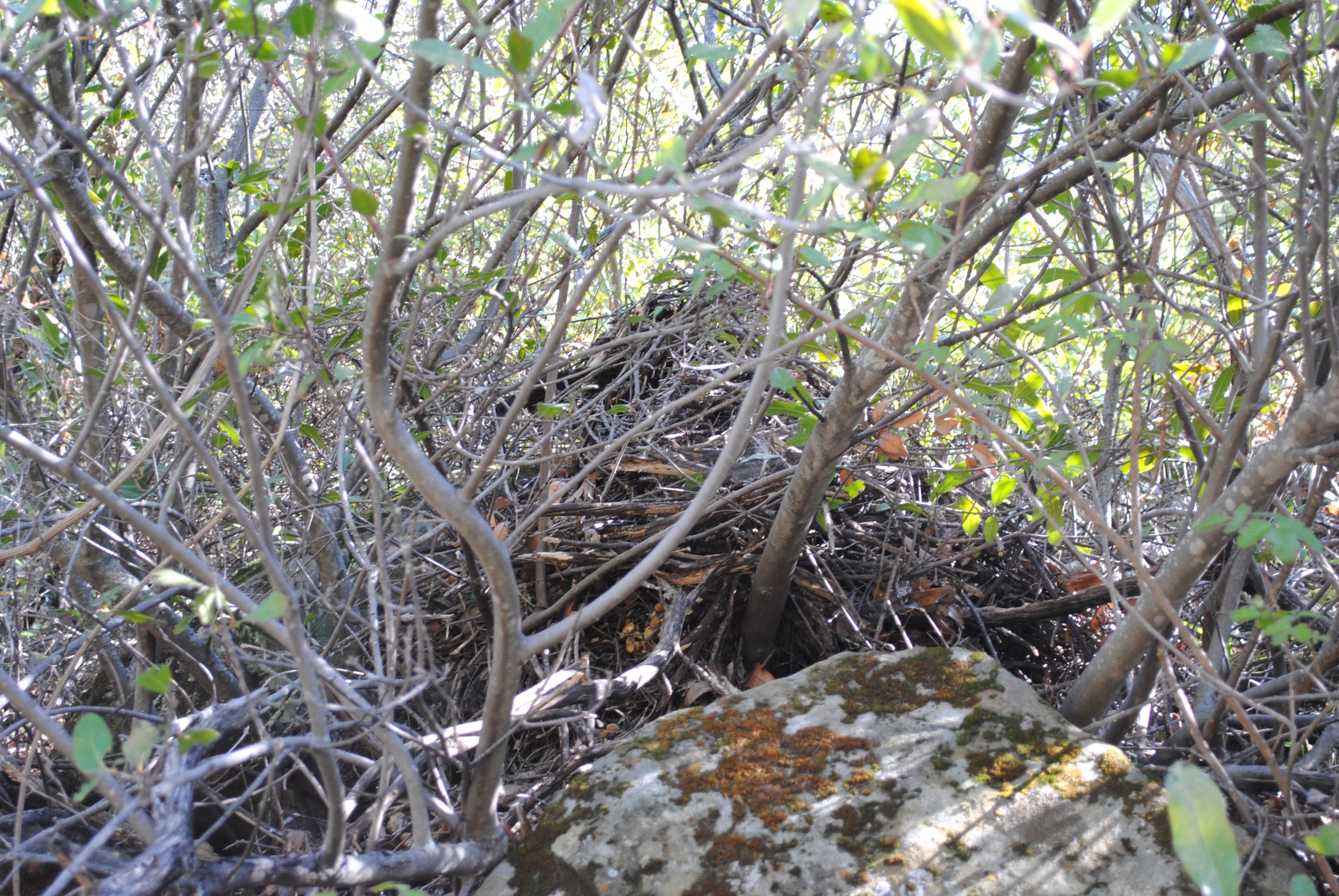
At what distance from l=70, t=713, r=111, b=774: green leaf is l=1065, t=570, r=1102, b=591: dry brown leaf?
105 inches

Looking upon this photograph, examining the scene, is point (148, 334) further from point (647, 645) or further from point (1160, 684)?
point (1160, 684)

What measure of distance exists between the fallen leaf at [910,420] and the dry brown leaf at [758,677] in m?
0.90

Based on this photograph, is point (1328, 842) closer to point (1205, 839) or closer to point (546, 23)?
point (1205, 839)

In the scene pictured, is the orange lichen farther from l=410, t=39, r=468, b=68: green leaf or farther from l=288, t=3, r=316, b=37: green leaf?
l=288, t=3, r=316, b=37: green leaf

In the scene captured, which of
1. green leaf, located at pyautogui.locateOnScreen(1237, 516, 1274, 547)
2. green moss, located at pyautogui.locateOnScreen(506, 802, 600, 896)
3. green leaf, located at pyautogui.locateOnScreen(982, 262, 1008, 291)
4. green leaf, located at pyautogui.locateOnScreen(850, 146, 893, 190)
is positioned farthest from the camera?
green leaf, located at pyautogui.locateOnScreen(982, 262, 1008, 291)

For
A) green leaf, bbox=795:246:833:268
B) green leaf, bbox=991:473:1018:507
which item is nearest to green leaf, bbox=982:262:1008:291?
green leaf, bbox=991:473:1018:507

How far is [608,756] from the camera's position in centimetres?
194

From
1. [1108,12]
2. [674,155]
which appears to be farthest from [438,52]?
[1108,12]

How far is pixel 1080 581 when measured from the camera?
2.81 meters

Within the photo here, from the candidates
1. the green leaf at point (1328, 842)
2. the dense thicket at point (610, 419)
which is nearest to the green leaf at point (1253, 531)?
the dense thicket at point (610, 419)

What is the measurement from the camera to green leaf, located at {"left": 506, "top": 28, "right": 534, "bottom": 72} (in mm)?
1022

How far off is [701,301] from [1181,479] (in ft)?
6.41

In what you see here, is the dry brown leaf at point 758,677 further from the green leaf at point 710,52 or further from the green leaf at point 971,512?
the green leaf at point 710,52

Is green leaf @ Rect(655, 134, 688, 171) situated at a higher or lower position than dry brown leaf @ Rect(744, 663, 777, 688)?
higher
